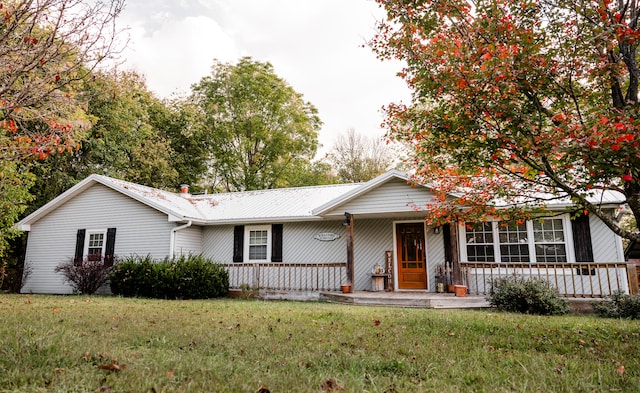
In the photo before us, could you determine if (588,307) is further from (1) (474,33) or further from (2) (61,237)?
(2) (61,237)

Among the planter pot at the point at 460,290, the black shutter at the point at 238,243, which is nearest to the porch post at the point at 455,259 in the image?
the planter pot at the point at 460,290

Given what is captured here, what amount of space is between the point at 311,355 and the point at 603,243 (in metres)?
10.2

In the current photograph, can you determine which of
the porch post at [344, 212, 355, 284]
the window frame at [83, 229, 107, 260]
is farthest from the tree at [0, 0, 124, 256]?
the window frame at [83, 229, 107, 260]

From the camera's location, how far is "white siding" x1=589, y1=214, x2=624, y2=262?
1090cm

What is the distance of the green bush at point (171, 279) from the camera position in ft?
40.8

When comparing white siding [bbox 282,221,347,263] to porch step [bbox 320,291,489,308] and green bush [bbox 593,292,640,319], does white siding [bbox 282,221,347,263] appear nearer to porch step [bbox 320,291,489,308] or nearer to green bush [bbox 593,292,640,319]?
porch step [bbox 320,291,489,308]

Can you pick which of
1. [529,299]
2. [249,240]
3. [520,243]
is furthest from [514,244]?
[249,240]

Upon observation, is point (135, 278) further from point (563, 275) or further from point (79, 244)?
point (563, 275)

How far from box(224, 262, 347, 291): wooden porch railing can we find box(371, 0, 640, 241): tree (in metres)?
7.20

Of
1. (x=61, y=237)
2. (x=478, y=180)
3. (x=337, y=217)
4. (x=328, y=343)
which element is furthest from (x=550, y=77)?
(x=61, y=237)

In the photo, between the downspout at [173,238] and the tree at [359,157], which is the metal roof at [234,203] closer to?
the downspout at [173,238]

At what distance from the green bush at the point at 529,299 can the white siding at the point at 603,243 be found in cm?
244

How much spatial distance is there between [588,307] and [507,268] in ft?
6.42

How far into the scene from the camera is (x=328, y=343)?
5.10 m
